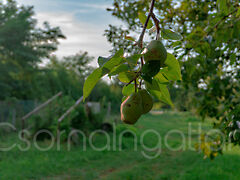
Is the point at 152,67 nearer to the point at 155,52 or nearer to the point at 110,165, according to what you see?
the point at 155,52

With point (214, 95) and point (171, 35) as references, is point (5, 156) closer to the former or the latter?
point (214, 95)

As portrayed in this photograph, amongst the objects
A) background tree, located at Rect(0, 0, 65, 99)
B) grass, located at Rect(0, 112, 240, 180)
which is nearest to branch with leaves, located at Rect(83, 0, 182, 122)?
grass, located at Rect(0, 112, 240, 180)

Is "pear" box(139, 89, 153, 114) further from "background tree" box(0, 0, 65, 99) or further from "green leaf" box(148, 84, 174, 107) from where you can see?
"background tree" box(0, 0, 65, 99)

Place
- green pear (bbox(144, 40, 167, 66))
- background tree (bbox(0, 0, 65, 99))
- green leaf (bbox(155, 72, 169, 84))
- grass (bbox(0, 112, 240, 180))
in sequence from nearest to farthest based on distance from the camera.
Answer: green pear (bbox(144, 40, 167, 66)), green leaf (bbox(155, 72, 169, 84)), grass (bbox(0, 112, 240, 180)), background tree (bbox(0, 0, 65, 99))

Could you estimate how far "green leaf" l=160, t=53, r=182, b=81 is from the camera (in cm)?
51

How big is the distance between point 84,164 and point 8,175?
1.47 metres

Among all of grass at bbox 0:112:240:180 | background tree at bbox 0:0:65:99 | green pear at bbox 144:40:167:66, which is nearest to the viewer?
green pear at bbox 144:40:167:66

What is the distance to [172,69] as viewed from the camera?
0.52 metres

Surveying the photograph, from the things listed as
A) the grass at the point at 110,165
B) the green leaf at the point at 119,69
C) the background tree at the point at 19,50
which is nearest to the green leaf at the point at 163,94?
the green leaf at the point at 119,69

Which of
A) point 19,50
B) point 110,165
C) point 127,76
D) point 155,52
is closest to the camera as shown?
point 155,52

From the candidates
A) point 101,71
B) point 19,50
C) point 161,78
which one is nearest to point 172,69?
point 161,78

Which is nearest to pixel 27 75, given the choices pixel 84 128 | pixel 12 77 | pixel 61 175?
pixel 12 77

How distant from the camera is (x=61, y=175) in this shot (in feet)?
13.7

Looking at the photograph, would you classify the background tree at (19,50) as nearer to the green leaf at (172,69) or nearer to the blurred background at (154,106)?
the blurred background at (154,106)
